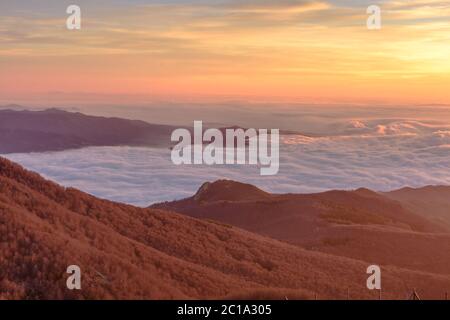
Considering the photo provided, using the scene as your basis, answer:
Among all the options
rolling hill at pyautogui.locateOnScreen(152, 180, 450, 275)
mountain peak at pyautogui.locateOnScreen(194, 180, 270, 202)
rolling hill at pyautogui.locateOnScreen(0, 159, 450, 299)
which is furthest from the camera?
mountain peak at pyautogui.locateOnScreen(194, 180, 270, 202)

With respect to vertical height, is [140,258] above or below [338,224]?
above

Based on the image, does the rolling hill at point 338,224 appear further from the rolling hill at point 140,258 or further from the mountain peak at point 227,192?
the rolling hill at point 140,258

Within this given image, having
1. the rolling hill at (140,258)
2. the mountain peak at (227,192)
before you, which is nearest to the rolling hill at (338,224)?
the mountain peak at (227,192)

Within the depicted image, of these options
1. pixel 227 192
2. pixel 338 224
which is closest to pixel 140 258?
pixel 338 224

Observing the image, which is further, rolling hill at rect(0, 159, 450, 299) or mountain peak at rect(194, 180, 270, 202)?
mountain peak at rect(194, 180, 270, 202)

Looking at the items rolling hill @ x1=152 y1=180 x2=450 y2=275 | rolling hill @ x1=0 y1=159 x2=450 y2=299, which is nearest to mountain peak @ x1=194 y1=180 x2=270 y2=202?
rolling hill @ x1=152 y1=180 x2=450 y2=275

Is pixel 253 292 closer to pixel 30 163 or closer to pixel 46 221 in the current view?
pixel 46 221

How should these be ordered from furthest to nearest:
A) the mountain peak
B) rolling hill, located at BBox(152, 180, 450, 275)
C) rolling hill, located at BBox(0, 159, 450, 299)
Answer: the mountain peak, rolling hill, located at BBox(152, 180, 450, 275), rolling hill, located at BBox(0, 159, 450, 299)

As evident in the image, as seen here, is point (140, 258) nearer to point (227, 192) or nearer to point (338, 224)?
point (338, 224)

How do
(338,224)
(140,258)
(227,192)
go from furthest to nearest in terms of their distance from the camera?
(227,192), (338,224), (140,258)

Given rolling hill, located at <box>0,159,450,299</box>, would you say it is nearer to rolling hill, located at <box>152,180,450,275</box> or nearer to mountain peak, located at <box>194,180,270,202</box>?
rolling hill, located at <box>152,180,450,275</box>

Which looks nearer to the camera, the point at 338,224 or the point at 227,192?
the point at 338,224
